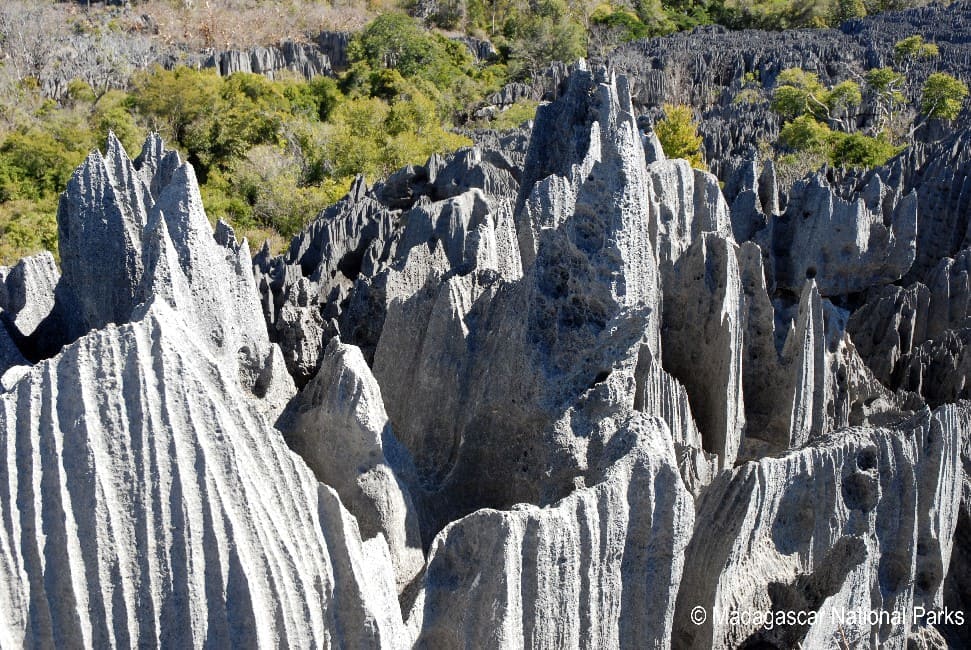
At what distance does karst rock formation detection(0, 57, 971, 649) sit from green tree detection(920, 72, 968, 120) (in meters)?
22.2

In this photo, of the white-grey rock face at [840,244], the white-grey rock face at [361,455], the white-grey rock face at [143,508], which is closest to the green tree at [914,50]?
the white-grey rock face at [840,244]

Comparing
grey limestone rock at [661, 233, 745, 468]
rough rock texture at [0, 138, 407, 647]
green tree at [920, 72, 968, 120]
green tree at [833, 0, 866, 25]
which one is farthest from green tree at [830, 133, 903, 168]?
green tree at [833, 0, 866, 25]

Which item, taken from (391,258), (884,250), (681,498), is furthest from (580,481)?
(884,250)

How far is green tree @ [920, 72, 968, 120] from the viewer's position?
2445 centimetres

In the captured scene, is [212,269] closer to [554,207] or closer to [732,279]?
[554,207]

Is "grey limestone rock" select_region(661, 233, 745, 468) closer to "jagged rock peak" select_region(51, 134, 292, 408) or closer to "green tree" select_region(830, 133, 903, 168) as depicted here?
"jagged rock peak" select_region(51, 134, 292, 408)

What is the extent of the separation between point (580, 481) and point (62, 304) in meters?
2.87

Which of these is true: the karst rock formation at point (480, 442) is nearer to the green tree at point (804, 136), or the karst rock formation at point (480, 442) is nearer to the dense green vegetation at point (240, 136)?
the dense green vegetation at point (240, 136)

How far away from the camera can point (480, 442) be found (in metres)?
3.66

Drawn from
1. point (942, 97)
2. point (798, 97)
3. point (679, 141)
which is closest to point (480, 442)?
point (679, 141)

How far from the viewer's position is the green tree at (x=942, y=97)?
80.2 feet

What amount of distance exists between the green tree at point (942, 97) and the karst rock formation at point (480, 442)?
875 inches

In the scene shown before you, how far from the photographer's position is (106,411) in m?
2.27

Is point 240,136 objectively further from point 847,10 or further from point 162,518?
point 847,10
